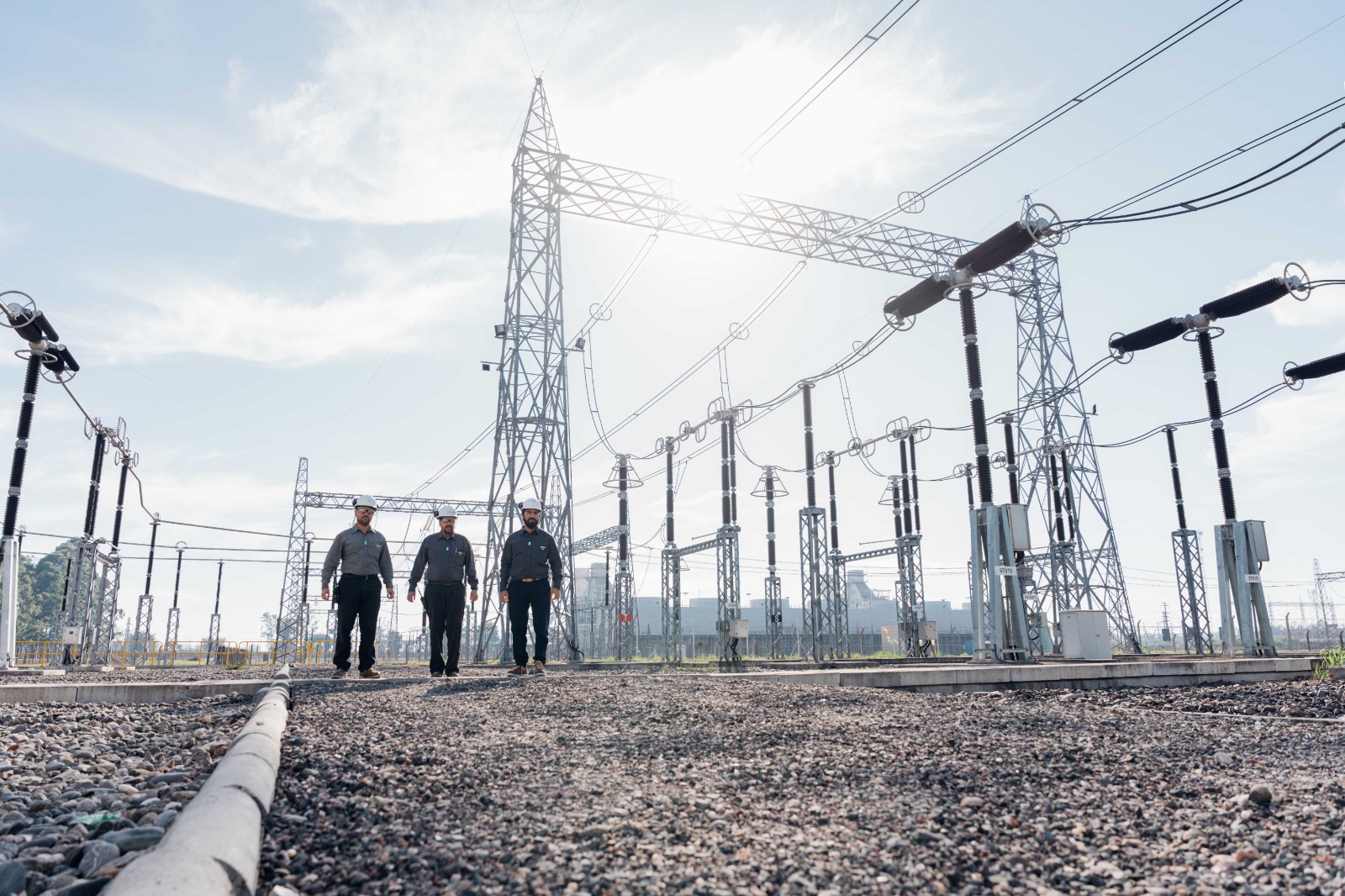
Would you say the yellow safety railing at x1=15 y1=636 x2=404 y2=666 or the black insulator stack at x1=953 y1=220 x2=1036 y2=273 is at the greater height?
the black insulator stack at x1=953 y1=220 x2=1036 y2=273

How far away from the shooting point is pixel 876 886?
1837mm

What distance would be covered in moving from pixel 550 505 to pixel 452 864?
1772 centimetres

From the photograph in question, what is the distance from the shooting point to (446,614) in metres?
9.02

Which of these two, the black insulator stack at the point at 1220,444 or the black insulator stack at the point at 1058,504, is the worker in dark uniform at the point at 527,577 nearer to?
the black insulator stack at the point at 1220,444

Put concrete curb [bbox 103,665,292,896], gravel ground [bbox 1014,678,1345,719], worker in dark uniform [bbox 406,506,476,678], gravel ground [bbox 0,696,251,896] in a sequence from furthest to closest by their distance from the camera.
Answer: worker in dark uniform [bbox 406,506,476,678] → gravel ground [bbox 1014,678,1345,719] → gravel ground [bbox 0,696,251,896] → concrete curb [bbox 103,665,292,896]

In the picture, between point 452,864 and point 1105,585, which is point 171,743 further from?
point 1105,585

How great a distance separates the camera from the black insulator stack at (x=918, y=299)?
12.1 metres

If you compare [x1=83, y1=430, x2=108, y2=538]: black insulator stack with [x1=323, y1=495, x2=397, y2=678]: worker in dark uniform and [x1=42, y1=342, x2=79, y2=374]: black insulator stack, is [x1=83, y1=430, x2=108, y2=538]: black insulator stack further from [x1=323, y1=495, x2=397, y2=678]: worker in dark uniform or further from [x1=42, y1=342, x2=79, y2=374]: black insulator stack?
[x1=323, y1=495, x2=397, y2=678]: worker in dark uniform

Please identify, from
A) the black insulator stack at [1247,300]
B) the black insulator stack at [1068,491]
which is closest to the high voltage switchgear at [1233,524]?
the black insulator stack at [1247,300]

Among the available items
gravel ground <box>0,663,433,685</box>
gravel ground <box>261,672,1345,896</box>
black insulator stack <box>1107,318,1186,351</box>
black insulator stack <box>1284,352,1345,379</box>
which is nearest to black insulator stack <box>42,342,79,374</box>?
gravel ground <box>0,663,433,685</box>

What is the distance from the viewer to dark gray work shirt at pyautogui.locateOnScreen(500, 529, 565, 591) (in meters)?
8.79

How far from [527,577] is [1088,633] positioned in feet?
23.7

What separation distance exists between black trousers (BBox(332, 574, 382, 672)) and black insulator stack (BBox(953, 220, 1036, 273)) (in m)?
8.59

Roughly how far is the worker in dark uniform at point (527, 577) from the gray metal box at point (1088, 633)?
6.58 m
